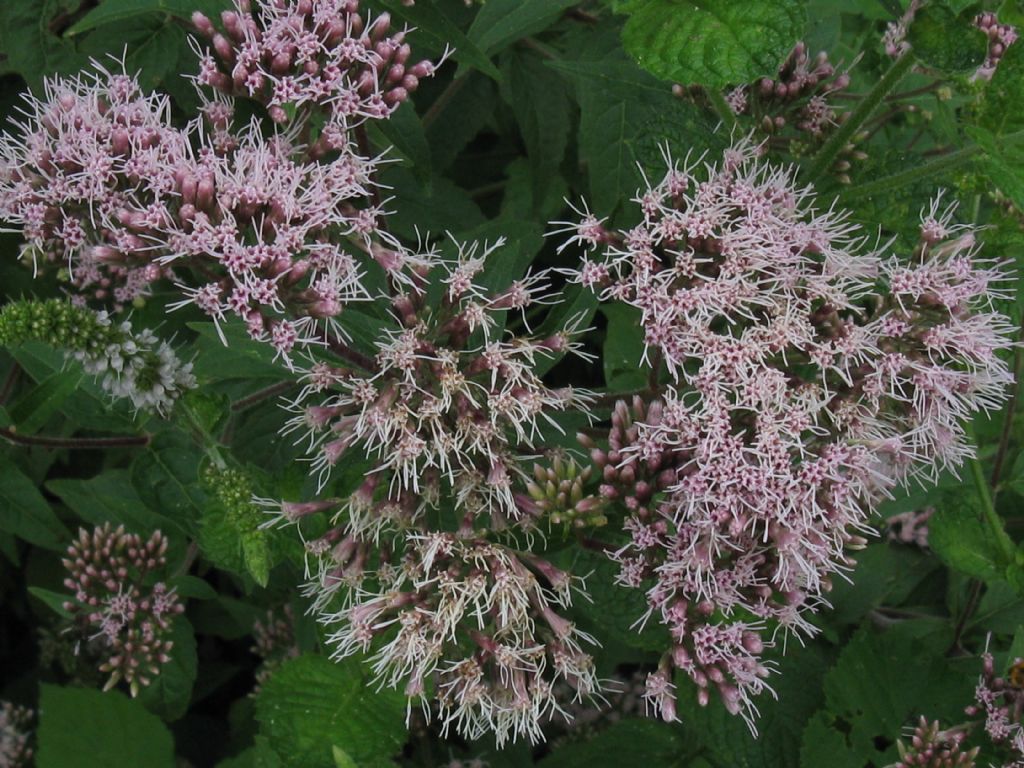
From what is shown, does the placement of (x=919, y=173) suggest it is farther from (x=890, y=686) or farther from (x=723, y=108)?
(x=890, y=686)

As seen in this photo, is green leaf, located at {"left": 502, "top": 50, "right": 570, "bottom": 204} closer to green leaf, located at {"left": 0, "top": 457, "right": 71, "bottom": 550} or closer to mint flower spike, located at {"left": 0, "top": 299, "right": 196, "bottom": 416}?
mint flower spike, located at {"left": 0, "top": 299, "right": 196, "bottom": 416}

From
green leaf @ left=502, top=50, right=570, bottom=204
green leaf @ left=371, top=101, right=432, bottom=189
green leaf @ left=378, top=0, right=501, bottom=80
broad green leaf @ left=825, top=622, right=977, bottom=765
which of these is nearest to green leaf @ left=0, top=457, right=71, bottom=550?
green leaf @ left=371, top=101, right=432, bottom=189

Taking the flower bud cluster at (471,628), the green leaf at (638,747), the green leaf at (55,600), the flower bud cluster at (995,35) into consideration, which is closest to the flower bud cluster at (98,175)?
the flower bud cluster at (471,628)

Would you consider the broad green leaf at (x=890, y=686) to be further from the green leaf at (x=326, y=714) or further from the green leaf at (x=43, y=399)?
the green leaf at (x=43, y=399)

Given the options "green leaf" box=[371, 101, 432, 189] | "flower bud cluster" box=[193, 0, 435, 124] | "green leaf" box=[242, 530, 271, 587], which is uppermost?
"flower bud cluster" box=[193, 0, 435, 124]

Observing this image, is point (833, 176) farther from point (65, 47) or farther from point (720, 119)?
point (65, 47)

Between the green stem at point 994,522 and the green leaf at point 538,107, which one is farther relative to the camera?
the green leaf at point 538,107
